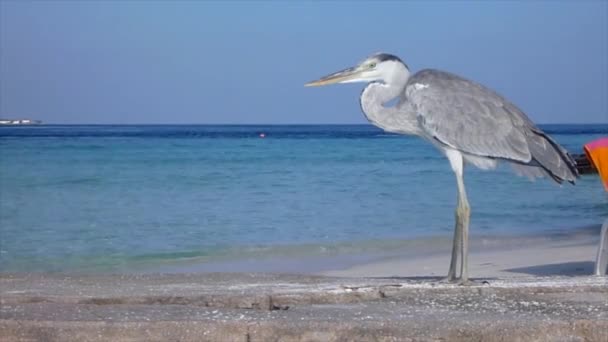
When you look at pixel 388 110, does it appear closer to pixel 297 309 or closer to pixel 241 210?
pixel 297 309

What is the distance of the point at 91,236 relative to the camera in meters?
11.9

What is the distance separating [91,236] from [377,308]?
7.70 meters

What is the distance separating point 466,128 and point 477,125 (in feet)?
0.22

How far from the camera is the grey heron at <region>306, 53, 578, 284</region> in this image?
582cm

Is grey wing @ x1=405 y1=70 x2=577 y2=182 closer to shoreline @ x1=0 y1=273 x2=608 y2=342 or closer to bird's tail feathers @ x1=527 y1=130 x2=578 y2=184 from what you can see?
bird's tail feathers @ x1=527 y1=130 x2=578 y2=184

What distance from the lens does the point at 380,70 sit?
6.23 meters

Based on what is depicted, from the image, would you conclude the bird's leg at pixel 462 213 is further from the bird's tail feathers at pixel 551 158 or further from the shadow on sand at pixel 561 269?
the shadow on sand at pixel 561 269

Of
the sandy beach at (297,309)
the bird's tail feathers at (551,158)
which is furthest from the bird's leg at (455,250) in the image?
the bird's tail feathers at (551,158)

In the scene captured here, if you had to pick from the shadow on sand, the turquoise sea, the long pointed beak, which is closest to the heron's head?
the long pointed beak

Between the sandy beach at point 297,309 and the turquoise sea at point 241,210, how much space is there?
419 centimetres

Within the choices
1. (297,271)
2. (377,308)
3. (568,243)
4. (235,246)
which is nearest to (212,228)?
(235,246)

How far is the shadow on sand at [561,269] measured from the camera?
8.48m

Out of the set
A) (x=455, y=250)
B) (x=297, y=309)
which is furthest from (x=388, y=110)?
(x=297, y=309)

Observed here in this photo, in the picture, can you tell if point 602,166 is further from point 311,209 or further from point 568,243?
point 311,209
